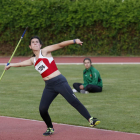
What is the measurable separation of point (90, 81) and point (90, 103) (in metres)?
1.95

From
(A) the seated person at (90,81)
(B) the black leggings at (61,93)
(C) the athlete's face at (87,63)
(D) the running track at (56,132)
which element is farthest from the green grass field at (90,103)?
(B) the black leggings at (61,93)

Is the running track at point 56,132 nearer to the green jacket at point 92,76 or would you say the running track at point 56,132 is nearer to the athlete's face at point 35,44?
the athlete's face at point 35,44

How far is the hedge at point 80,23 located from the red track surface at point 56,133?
19649mm

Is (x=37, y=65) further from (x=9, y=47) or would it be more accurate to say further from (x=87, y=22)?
(x=9, y=47)

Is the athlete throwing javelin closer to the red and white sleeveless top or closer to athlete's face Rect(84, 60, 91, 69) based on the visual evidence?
the red and white sleeveless top

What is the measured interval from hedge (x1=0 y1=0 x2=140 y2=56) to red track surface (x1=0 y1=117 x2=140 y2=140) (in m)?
19.6

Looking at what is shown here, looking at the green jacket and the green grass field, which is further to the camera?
the green jacket

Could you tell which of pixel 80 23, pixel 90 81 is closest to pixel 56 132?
pixel 90 81

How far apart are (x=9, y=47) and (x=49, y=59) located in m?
22.9

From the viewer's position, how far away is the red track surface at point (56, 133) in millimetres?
6488

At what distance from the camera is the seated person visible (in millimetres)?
11391

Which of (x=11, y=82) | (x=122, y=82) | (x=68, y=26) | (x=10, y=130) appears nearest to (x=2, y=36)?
(x=68, y=26)

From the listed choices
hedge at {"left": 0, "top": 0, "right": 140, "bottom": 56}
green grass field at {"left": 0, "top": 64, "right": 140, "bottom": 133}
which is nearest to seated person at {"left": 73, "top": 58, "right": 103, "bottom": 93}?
green grass field at {"left": 0, "top": 64, "right": 140, "bottom": 133}

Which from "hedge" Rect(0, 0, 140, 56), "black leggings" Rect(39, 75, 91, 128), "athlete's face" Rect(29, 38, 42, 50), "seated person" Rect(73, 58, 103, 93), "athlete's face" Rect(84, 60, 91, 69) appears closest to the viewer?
"black leggings" Rect(39, 75, 91, 128)
